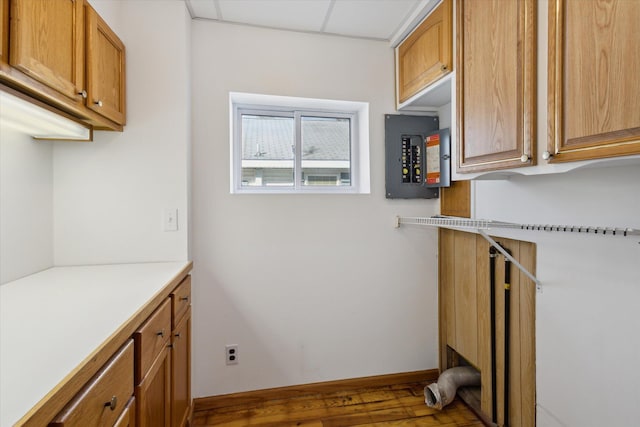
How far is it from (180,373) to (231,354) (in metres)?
0.48

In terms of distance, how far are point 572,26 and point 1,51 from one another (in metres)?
1.68

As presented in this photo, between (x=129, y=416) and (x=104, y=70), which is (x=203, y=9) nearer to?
(x=104, y=70)

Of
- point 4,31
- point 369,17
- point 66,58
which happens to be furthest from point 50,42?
point 369,17

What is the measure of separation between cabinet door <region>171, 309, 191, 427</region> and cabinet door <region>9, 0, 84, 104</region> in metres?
1.07

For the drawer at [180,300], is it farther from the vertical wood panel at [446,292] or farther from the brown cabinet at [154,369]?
the vertical wood panel at [446,292]

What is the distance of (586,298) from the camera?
121 cm

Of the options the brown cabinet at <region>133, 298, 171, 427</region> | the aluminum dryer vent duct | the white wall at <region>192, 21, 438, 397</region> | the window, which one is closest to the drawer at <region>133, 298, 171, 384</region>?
the brown cabinet at <region>133, 298, 171, 427</region>

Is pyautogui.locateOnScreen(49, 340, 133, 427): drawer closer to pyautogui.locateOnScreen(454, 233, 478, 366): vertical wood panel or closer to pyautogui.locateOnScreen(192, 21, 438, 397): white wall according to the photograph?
pyautogui.locateOnScreen(192, 21, 438, 397): white wall

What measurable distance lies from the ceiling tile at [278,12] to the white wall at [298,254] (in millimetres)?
68

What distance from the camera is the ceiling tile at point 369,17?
5.66ft

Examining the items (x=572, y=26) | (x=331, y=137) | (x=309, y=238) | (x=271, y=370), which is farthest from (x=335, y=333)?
(x=572, y=26)

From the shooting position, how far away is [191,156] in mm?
1841

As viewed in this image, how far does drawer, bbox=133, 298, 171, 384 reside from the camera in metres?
0.94

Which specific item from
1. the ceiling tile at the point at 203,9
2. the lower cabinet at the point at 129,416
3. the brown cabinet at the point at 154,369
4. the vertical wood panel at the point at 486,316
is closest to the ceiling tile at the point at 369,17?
the ceiling tile at the point at 203,9
